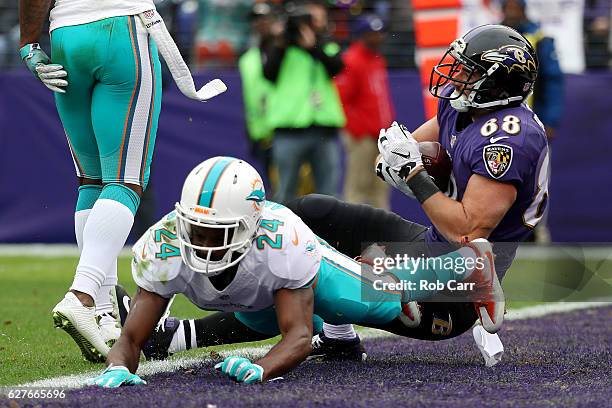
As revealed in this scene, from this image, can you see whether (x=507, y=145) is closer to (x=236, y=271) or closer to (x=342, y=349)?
(x=342, y=349)

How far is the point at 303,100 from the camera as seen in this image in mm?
8352

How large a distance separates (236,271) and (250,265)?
53mm

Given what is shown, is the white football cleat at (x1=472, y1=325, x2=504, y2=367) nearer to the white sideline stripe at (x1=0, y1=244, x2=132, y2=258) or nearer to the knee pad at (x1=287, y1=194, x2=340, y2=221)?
the knee pad at (x1=287, y1=194, x2=340, y2=221)

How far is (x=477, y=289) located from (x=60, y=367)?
1.53 meters

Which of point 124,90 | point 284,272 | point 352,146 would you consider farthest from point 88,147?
point 352,146

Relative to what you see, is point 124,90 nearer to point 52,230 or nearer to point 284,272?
point 284,272

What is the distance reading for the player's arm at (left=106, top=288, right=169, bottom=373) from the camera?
345cm

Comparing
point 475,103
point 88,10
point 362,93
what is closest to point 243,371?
point 475,103

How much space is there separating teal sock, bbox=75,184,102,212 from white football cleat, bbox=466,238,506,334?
56.8 inches

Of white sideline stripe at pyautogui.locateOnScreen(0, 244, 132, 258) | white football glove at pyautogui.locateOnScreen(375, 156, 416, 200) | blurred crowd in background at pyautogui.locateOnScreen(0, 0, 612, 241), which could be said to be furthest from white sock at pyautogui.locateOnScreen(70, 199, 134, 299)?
white sideline stripe at pyautogui.locateOnScreen(0, 244, 132, 258)

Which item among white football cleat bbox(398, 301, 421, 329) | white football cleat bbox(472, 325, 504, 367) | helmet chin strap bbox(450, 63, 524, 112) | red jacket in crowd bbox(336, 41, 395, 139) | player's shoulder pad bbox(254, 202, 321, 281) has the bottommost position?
red jacket in crowd bbox(336, 41, 395, 139)

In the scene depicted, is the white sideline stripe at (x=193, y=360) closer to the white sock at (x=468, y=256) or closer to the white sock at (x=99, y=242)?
the white sock at (x=99, y=242)

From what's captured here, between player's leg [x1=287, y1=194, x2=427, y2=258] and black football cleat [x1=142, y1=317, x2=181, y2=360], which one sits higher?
player's leg [x1=287, y1=194, x2=427, y2=258]

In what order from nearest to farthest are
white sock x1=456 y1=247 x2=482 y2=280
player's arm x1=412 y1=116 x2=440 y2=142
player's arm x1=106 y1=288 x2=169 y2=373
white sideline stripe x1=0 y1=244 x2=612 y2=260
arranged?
player's arm x1=106 y1=288 x2=169 y2=373
white sock x1=456 y1=247 x2=482 y2=280
player's arm x1=412 y1=116 x2=440 y2=142
white sideline stripe x1=0 y1=244 x2=612 y2=260
